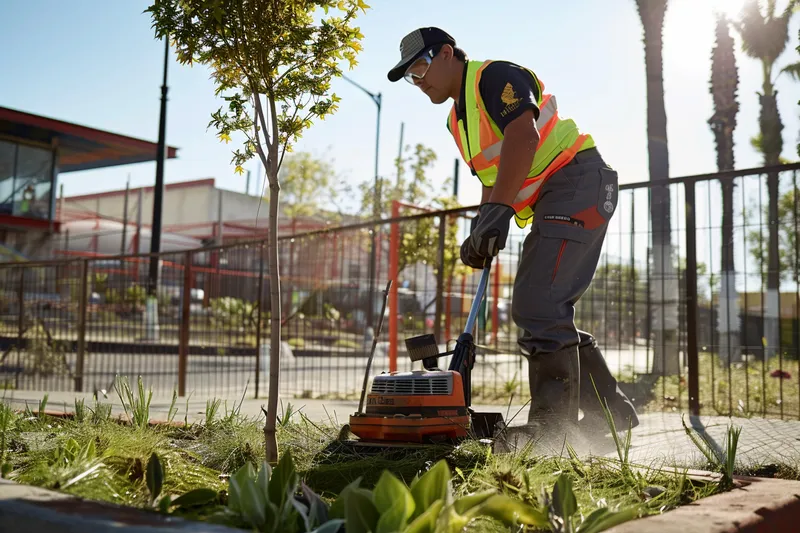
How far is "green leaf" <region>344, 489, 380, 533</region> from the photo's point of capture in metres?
1.61

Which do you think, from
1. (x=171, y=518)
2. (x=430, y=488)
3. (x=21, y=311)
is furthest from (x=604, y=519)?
(x=21, y=311)

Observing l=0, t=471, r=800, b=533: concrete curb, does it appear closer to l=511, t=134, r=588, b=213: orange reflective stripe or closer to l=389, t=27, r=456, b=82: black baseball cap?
l=511, t=134, r=588, b=213: orange reflective stripe

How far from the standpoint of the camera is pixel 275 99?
3.10 metres

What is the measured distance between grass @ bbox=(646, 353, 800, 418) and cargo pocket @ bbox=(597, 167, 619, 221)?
7.16 ft

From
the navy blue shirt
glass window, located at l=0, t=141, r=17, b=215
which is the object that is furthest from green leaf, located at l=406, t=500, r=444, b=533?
glass window, located at l=0, t=141, r=17, b=215

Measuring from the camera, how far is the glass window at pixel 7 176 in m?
26.2

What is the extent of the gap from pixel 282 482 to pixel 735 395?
645cm

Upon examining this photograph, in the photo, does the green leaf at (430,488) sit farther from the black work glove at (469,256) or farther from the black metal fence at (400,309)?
the black metal fence at (400,309)

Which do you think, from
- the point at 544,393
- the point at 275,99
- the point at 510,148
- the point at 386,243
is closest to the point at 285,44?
the point at 275,99

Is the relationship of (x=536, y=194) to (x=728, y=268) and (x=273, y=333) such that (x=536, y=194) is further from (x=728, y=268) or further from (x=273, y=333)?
(x=728, y=268)

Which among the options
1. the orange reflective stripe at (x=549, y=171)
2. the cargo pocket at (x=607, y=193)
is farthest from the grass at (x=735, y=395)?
the orange reflective stripe at (x=549, y=171)

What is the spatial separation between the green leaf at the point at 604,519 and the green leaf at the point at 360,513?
0.44m

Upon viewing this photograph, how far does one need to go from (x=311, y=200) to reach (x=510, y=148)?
1380 inches

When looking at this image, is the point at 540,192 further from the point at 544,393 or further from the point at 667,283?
the point at 667,283
